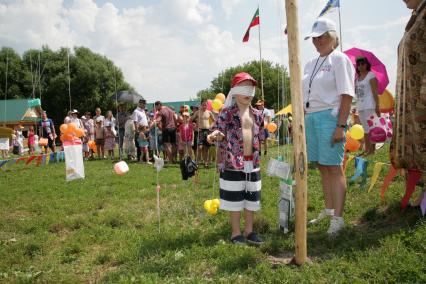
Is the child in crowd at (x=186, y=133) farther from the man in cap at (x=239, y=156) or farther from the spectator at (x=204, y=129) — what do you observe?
the man in cap at (x=239, y=156)

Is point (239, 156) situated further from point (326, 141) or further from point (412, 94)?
point (412, 94)

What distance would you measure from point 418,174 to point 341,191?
2.40ft

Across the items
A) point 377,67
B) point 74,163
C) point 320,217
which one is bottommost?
point 320,217

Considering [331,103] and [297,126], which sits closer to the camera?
[297,126]

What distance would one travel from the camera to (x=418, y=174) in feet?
11.3

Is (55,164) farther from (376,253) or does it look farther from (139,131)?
(376,253)

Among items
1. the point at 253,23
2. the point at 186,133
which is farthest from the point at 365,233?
the point at 186,133

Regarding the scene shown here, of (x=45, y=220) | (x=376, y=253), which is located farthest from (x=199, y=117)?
(x=376, y=253)

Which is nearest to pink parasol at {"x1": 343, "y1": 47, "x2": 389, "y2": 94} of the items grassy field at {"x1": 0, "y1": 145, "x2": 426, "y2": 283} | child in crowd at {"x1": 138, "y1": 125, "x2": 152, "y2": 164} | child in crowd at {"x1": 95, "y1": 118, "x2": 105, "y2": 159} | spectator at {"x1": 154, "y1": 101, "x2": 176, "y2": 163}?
grassy field at {"x1": 0, "y1": 145, "x2": 426, "y2": 283}

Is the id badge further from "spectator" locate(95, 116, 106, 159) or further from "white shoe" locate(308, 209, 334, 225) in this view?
"spectator" locate(95, 116, 106, 159)

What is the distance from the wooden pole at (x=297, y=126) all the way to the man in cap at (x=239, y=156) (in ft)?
2.68

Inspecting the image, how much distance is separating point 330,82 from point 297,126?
3.14 feet

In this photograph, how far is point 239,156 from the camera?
380 cm

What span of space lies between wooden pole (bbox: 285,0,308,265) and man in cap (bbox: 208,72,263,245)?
2.68ft
